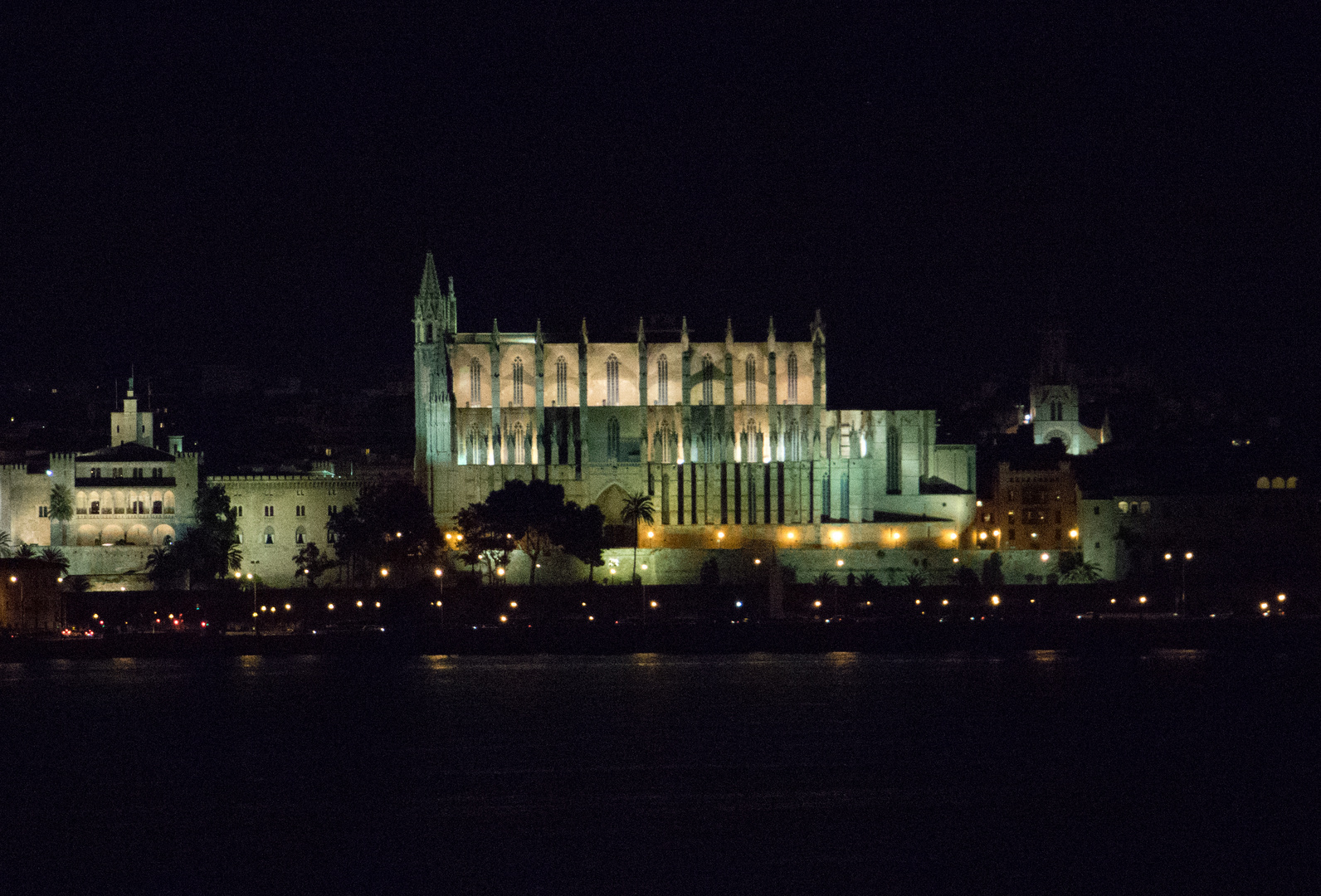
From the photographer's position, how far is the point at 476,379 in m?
106

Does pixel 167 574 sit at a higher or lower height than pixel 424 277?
lower

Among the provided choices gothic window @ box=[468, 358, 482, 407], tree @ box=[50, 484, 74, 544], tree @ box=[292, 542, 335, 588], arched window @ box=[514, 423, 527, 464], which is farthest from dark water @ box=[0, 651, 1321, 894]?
gothic window @ box=[468, 358, 482, 407]

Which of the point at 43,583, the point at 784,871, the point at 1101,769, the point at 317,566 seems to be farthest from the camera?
the point at 317,566

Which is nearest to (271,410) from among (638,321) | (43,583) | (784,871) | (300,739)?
(638,321)

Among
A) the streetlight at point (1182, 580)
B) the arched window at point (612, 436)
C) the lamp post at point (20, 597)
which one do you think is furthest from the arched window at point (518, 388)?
the streetlight at point (1182, 580)

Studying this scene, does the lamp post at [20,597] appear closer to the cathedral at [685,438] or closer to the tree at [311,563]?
the tree at [311,563]

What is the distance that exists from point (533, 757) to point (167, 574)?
30706mm

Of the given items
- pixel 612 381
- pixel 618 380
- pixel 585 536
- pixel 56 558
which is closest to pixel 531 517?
pixel 585 536

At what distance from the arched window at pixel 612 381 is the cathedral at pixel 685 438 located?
8 centimetres

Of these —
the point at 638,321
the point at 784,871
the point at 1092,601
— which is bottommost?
the point at 784,871

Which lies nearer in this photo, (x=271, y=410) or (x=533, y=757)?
(x=533, y=757)

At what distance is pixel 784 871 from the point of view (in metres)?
55.8

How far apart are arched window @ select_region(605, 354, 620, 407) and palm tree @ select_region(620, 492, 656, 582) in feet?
22.2

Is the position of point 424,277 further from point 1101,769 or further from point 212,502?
point 1101,769
